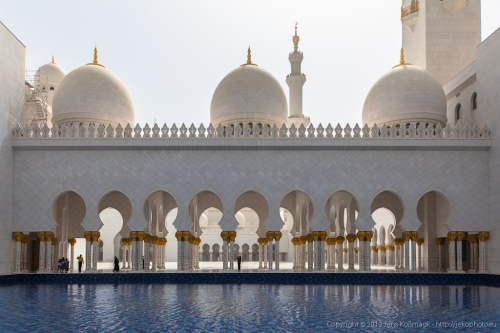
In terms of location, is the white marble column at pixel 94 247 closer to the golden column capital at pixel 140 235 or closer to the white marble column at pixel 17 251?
the golden column capital at pixel 140 235

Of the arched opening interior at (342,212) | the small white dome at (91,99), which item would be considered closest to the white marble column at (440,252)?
the arched opening interior at (342,212)

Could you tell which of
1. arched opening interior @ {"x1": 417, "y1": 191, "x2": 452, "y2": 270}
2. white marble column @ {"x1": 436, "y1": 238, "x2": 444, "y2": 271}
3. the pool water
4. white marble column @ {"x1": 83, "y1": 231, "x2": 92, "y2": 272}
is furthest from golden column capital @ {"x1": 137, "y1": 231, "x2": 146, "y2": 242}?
white marble column @ {"x1": 436, "y1": 238, "x2": 444, "y2": 271}

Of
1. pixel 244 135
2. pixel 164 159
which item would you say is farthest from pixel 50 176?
pixel 244 135

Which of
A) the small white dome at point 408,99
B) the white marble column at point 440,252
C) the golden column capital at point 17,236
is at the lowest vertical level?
the white marble column at point 440,252

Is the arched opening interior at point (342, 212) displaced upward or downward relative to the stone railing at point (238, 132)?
downward

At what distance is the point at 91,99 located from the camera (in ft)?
58.1

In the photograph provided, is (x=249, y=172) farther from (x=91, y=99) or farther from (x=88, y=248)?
(x=91, y=99)

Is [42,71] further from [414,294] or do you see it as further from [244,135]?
[414,294]

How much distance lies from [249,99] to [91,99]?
492 cm

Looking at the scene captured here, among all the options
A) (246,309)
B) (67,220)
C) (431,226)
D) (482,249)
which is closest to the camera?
(246,309)

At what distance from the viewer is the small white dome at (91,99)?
17656 millimetres

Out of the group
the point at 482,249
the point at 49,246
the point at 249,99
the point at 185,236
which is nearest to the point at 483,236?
the point at 482,249

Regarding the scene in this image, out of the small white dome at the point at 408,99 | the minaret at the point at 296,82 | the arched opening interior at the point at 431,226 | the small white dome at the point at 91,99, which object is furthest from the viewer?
the minaret at the point at 296,82

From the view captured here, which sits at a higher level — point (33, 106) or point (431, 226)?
point (33, 106)
